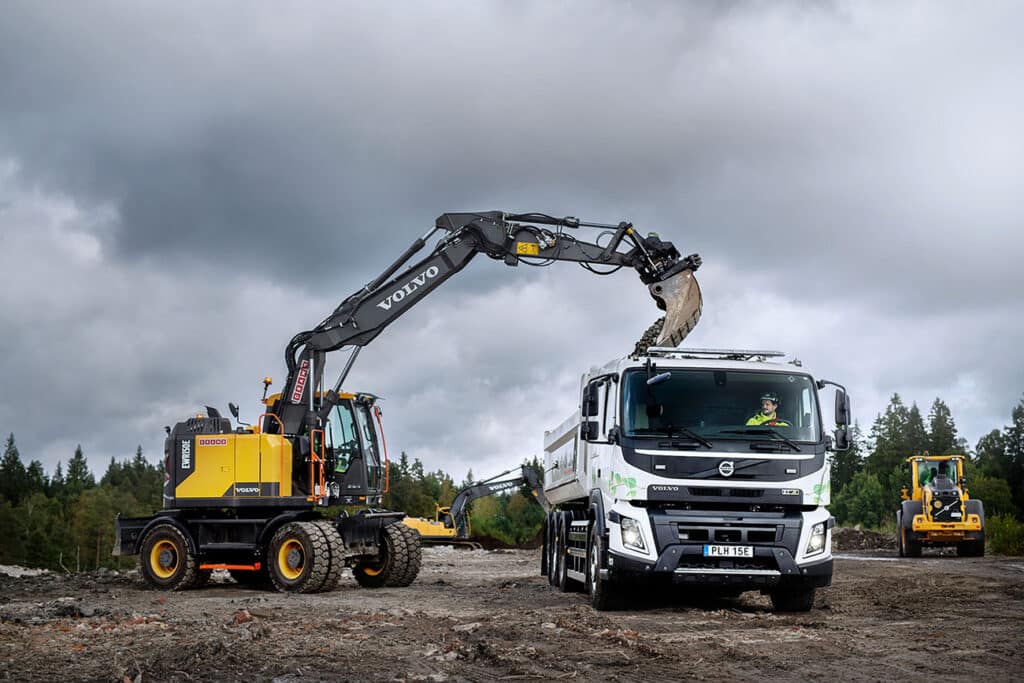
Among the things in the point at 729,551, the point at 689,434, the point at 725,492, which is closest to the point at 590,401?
the point at 689,434

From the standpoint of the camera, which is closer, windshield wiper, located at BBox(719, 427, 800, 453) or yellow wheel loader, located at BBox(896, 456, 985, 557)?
windshield wiper, located at BBox(719, 427, 800, 453)

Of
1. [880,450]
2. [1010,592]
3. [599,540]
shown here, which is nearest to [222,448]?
[599,540]

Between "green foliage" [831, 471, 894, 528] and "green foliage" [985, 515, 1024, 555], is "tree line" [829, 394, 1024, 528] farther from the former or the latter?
"green foliage" [985, 515, 1024, 555]

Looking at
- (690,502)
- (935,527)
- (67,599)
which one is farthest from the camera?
(935,527)

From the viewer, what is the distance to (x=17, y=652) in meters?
10.5

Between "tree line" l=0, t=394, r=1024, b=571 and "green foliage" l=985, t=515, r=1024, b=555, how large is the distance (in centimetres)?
2399

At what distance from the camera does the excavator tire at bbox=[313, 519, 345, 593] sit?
18.4 meters

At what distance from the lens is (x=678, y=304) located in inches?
697

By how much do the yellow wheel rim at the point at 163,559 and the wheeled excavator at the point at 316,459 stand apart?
0.02 metres

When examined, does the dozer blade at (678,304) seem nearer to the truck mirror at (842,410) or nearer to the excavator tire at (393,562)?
the truck mirror at (842,410)

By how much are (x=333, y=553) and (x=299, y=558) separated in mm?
692

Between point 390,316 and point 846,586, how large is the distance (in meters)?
9.69

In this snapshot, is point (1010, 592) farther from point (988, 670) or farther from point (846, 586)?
point (988, 670)

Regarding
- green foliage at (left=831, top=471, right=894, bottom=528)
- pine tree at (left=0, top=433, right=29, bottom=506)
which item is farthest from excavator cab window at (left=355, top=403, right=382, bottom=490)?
pine tree at (left=0, top=433, right=29, bottom=506)
